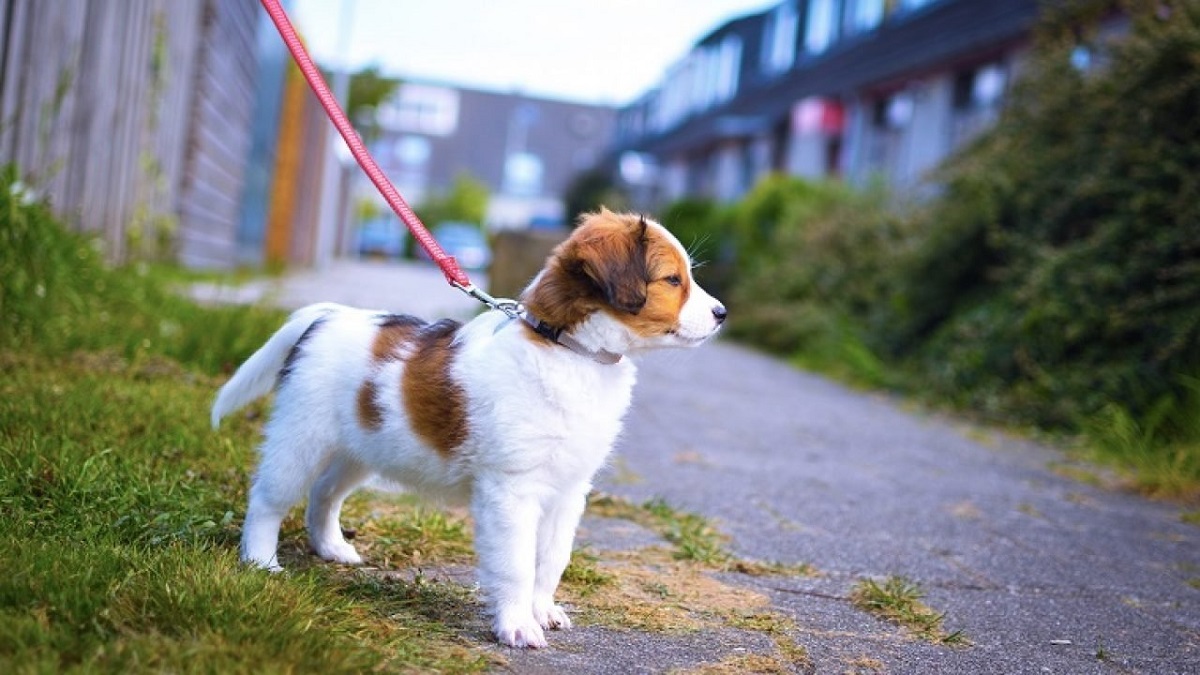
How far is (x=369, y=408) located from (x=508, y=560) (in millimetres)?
572

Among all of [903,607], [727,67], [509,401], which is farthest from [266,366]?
[727,67]

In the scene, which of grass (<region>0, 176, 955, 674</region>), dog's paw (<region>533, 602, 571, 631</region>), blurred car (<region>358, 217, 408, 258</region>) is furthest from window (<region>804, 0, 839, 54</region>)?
blurred car (<region>358, 217, 408, 258</region>)

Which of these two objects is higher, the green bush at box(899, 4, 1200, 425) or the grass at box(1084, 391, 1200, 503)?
the green bush at box(899, 4, 1200, 425)

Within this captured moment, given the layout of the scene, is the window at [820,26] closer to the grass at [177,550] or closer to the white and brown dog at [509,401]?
the grass at [177,550]

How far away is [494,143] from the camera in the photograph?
67188 mm

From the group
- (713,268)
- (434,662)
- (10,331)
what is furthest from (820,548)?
(713,268)

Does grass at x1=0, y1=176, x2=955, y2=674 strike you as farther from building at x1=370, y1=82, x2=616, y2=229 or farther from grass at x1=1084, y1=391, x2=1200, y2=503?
building at x1=370, y1=82, x2=616, y2=229

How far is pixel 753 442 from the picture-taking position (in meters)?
6.77

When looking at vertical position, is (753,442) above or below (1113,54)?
below

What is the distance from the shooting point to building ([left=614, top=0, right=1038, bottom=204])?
56.8ft

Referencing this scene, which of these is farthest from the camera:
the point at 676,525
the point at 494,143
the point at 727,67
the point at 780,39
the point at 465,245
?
the point at 494,143

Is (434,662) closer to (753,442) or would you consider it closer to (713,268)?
(753,442)

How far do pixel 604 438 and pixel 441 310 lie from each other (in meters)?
8.95

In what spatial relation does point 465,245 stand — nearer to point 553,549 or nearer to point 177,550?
point 553,549
